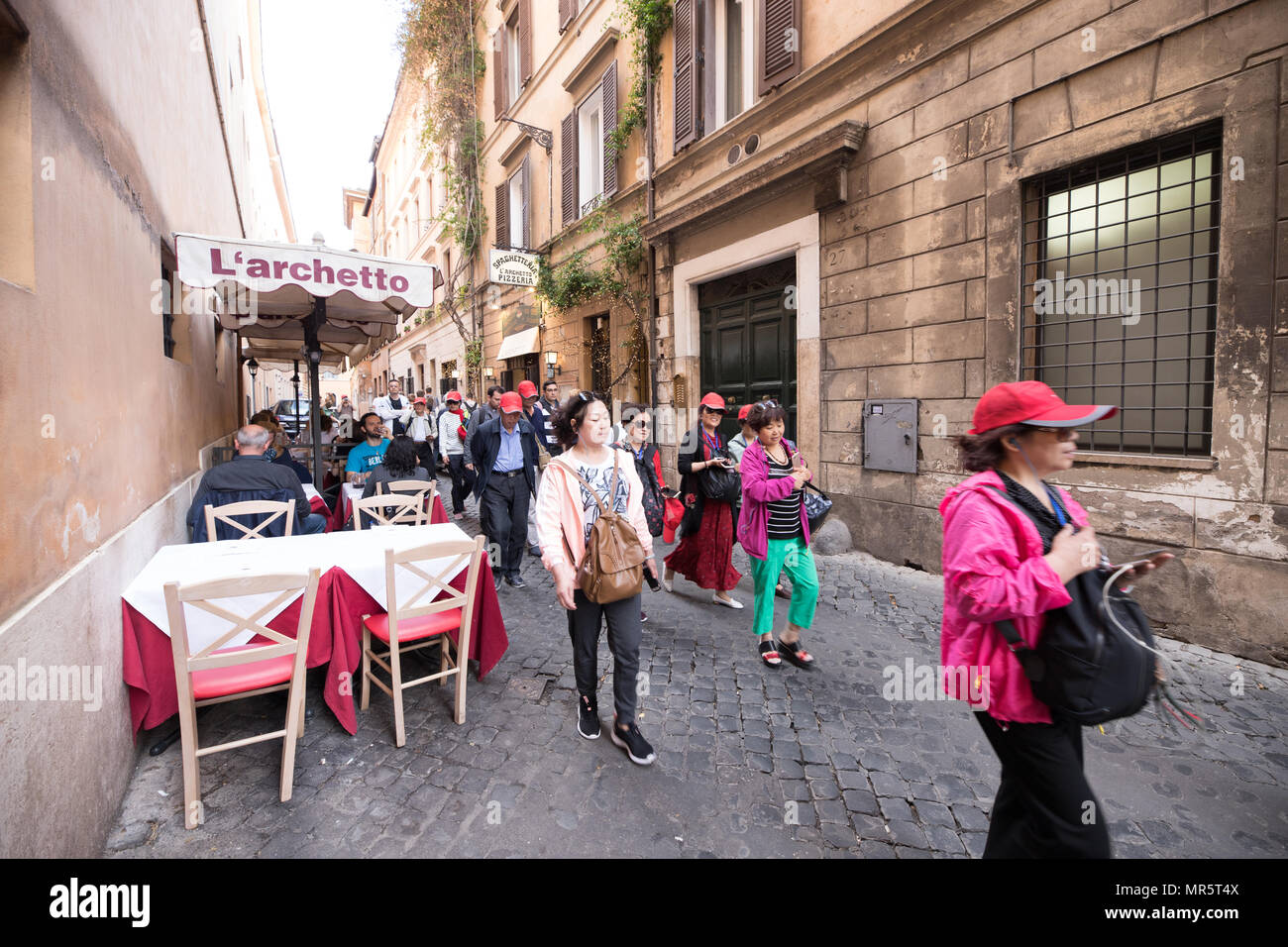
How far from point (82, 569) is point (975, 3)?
741 centimetres

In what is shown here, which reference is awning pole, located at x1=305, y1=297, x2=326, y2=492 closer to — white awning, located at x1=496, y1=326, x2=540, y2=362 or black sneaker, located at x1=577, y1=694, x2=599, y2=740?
black sneaker, located at x1=577, y1=694, x2=599, y2=740

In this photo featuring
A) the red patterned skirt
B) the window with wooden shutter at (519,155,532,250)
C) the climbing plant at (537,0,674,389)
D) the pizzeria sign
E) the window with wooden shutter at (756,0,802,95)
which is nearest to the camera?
the red patterned skirt

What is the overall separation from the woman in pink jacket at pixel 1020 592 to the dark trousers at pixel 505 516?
178 inches

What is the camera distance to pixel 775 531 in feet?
13.1

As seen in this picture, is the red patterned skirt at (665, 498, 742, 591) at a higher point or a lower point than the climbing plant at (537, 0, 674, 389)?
lower

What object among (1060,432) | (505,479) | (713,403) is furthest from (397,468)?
(1060,432)

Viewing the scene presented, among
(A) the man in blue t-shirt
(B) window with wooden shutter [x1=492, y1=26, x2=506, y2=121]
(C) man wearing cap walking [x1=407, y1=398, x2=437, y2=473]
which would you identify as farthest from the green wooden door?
(B) window with wooden shutter [x1=492, y1=26, x2=506, y2=121]

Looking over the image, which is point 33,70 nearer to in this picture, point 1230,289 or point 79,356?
point 79,356

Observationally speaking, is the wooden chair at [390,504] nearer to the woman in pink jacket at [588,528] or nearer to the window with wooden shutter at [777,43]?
the woman in pink jacket at [588,528]

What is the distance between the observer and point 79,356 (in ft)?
8.57

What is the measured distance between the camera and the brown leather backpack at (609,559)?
2.83 metres

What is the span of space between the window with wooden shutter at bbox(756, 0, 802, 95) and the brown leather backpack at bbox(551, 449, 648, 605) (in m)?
6.70

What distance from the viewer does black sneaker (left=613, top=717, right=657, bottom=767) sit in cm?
296

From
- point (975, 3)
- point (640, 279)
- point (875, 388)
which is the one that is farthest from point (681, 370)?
point (975, 3)
